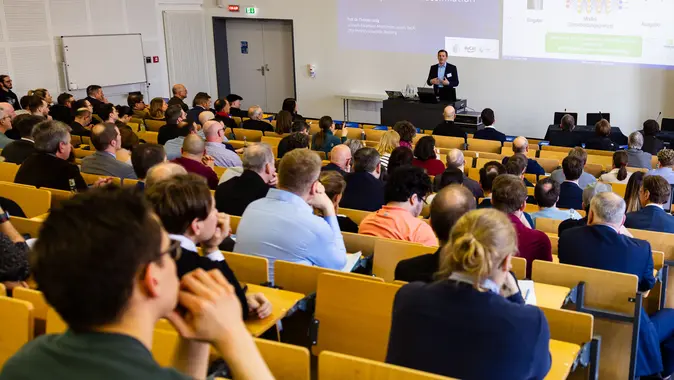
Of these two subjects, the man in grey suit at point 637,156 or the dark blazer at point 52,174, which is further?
the man in grey suit at point 637,156

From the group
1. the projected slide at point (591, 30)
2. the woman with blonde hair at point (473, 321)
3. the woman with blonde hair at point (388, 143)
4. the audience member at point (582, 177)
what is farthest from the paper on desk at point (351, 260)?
the projected slide at point (591, 30)

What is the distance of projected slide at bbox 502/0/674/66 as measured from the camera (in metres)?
10.7

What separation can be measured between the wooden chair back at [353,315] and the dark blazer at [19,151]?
472 cm

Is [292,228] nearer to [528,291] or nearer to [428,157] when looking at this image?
[528,291]

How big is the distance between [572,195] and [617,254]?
2269 mm

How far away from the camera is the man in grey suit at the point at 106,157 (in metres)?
6.27

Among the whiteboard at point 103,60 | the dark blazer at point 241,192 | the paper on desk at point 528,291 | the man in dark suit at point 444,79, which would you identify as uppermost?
the whiteboard at point 103,60

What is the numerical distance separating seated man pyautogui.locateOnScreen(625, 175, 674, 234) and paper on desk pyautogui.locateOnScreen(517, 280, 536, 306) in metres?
1.87

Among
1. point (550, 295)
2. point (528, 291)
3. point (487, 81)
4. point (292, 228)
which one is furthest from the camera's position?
point (487, 81)

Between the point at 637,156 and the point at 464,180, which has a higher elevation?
the point at 464,180

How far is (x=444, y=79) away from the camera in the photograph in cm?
1198

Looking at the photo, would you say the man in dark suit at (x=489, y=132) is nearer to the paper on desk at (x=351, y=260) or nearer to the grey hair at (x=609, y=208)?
the grey hair at (x=609, y=208)

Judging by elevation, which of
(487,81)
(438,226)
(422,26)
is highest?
(422,26)

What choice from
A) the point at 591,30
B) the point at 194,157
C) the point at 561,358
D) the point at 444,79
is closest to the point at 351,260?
the point at 561,358
